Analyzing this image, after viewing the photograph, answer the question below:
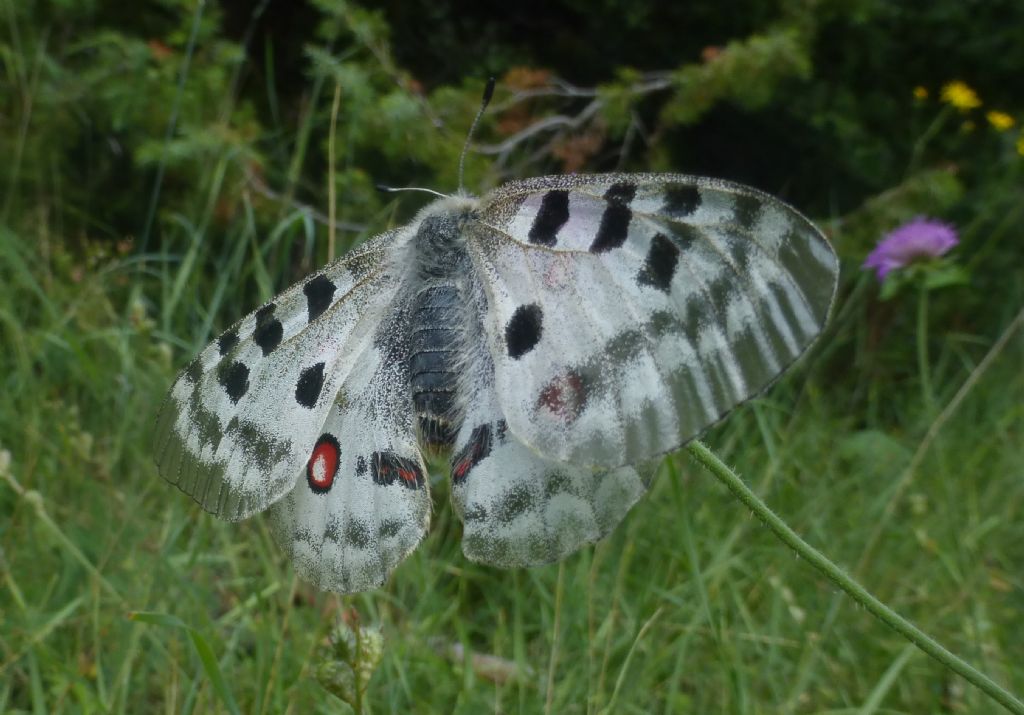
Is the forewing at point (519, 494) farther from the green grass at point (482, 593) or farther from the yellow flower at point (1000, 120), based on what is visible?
the yellow flower at point (1000, 120)

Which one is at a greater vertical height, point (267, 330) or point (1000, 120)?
point (267, 330)

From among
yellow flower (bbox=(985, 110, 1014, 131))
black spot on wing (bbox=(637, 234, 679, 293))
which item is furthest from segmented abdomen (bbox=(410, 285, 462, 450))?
yellow flower (bbox=(985, 110, 1014, 131))

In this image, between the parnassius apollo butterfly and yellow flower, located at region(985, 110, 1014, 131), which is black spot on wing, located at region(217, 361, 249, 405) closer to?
the parnassius apollo butterfly

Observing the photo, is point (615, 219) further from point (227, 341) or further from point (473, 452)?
point (227, 341)

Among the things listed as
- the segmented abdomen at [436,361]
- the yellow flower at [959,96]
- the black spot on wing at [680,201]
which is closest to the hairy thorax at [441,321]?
the segmented abdomen at [436,361]

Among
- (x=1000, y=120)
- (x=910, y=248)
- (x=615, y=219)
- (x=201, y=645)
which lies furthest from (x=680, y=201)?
(x=1000, y=120)
